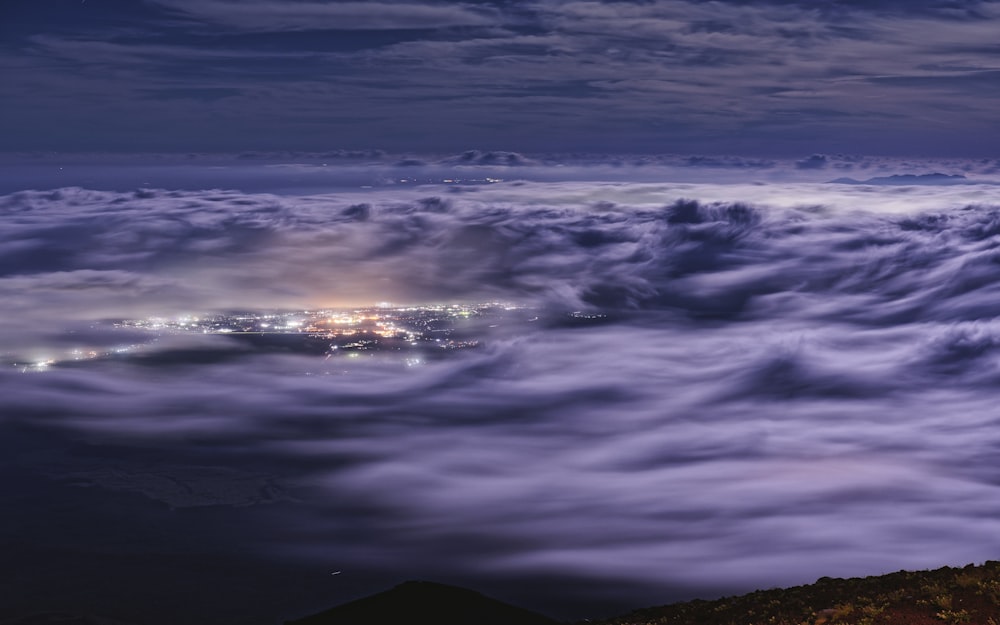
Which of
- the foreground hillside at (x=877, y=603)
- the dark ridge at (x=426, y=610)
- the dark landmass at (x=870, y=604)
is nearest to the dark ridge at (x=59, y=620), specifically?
the dark ridge at (x=426, y=610)

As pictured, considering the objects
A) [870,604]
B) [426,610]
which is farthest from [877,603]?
[426,610]

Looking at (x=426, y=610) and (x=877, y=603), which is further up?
(x=877, y=603)

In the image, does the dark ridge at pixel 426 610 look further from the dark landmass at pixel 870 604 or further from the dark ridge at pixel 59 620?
the dark landmass at pixel 870 604

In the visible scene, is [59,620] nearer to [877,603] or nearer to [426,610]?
[426,610]

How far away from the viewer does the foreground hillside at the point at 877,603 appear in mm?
27266

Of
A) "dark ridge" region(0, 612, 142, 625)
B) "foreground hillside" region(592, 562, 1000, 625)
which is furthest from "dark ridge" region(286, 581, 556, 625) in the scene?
"foreground hillside" region(592, 562, 1000, 625)

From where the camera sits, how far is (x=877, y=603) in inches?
1141

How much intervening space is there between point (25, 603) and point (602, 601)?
10100 centimetres

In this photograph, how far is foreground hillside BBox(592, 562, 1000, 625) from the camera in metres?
27.3

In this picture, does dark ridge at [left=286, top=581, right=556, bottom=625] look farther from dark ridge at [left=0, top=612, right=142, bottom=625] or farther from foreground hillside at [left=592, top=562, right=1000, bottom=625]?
foreground hillside at [left=592, top=562, right=1000, bottom=625]

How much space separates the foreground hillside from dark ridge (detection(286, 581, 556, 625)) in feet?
257

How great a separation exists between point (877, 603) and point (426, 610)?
299 feet

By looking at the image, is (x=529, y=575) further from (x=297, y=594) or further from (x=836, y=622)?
(x=836, y=622)

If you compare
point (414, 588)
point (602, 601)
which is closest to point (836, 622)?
point (414, 588)
